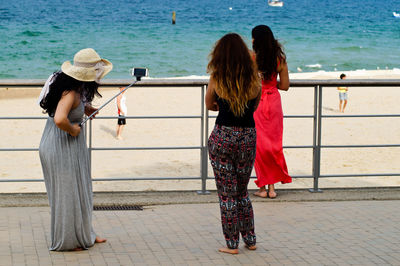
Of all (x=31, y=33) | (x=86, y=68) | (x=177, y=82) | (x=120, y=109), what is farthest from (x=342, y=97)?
(x=31, y=33)

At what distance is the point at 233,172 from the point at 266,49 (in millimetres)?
1916

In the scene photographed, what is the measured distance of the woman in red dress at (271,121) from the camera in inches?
281

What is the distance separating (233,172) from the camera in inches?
218

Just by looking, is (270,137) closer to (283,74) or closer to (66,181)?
(283,74)

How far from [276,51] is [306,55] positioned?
44112 mm

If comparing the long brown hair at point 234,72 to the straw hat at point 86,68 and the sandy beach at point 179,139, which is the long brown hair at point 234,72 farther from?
the sandy beach at point 179,139

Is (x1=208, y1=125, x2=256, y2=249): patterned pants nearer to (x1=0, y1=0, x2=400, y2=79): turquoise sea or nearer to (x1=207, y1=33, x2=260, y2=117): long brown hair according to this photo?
(x1=207, y1=33, x2=260, y2=117): long brown hair

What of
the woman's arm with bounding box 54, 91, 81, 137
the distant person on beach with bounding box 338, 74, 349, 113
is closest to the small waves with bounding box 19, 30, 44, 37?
the distant person on beach with bounding box 338, 74, 349, 113

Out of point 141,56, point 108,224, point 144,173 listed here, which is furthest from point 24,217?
point 141,56

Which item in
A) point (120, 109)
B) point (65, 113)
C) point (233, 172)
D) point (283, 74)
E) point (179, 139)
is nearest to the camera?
point (65, 113)

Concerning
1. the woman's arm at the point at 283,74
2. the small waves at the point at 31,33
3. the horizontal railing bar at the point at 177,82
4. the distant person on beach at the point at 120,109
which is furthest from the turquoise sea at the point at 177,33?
the woman's arm at the point at 283,74

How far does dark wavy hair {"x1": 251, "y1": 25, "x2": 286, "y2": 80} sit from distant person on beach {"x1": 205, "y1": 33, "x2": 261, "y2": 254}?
164 cm

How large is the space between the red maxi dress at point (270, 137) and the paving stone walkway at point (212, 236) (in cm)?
32

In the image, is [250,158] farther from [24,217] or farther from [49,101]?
[24,217]
